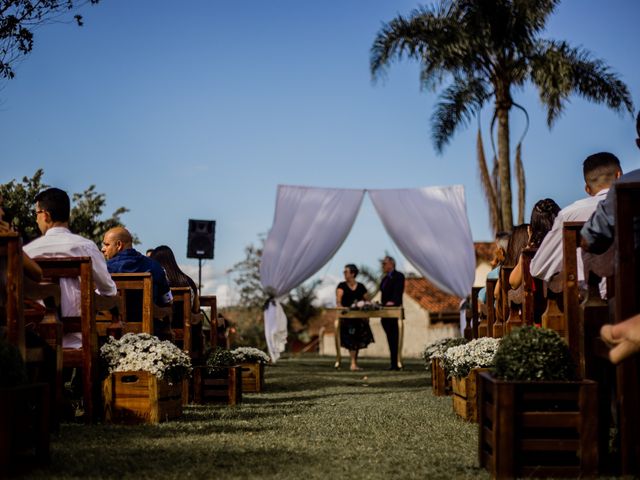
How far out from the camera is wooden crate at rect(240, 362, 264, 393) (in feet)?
31.2

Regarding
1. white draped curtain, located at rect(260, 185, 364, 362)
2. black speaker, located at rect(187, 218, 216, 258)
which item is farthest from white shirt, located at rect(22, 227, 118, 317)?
white draped curtain, located at rect(260, 185, 364, 362)

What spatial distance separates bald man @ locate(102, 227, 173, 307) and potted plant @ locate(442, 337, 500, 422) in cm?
256

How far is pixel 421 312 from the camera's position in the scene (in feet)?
132

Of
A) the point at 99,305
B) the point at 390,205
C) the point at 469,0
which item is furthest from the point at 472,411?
the point at 469,0

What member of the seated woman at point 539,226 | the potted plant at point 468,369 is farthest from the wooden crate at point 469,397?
the seated woman at point 539,226

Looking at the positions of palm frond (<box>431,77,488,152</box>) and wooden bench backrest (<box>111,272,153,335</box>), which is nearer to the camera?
wooden bench backrest (<box>111,272,153,335</box>)

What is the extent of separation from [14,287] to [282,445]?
160 cm

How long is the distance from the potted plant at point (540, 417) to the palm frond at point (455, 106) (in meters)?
18.2

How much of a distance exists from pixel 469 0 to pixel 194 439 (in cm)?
1788

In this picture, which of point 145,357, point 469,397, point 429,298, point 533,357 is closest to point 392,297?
point 469,397

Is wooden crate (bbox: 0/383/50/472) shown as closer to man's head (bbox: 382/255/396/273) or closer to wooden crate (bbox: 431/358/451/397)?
wooden crate (bbox: 431/358/451/397)

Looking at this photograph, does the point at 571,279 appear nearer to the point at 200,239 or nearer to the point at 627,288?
the point at 627,288

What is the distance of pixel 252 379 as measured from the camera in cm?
955

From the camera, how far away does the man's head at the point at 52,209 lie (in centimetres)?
598
